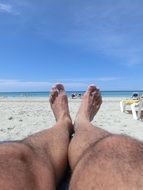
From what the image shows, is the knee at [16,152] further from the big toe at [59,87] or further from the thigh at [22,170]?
the big toe at [59,87]

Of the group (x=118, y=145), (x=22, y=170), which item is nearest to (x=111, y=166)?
(x=118, y=145)

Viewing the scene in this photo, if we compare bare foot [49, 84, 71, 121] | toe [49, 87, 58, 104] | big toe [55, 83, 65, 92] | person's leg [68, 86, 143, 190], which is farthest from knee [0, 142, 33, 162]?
big toe [55, 83, 65, 92]

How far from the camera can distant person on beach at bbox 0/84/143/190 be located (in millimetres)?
991

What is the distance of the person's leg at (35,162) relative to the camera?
1.03 metres

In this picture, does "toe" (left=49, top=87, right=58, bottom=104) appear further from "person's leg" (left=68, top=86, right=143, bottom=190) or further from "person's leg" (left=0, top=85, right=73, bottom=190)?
"person's leg" (left=68, top=86, right=143, bottom=190)

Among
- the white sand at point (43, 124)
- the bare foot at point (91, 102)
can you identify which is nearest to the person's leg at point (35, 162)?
the bare foot at point (91, 102)

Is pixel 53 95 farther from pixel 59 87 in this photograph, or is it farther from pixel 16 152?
pixel 16 152

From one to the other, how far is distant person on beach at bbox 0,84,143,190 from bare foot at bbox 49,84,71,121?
3.27ft

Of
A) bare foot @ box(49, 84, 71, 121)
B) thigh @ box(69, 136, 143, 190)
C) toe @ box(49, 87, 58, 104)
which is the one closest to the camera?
thigh @ box(69, 136, 143, 190)

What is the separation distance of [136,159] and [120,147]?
0.30 ft

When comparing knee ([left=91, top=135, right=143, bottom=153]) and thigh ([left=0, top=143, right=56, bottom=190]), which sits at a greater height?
knee ([left=91, top=135, right=143, bottom=153])

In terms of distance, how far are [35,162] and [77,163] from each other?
16 centimetres

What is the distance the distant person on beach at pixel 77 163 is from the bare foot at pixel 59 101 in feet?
3.27

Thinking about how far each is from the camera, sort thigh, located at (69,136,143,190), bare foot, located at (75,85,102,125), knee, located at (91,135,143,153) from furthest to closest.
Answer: bare foot, located at (75,85,102,125), knee, located at (91,135,143,153), thigh, located at (69,136,143,190)
